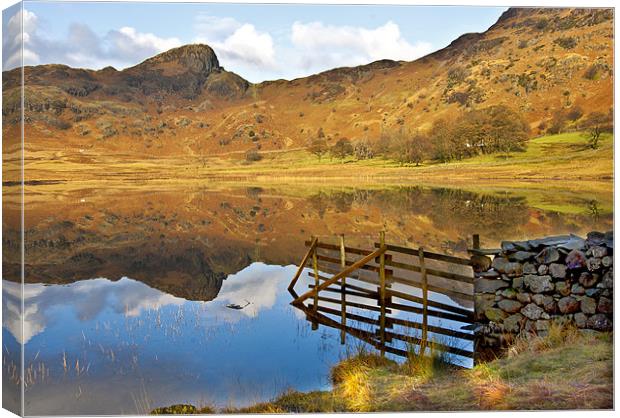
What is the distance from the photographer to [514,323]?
789cm

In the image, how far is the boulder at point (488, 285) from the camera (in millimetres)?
8133

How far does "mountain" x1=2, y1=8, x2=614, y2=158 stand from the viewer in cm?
1086

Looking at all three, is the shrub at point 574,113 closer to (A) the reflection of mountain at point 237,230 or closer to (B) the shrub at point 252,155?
(A) the reflection of mountain at point 237,230

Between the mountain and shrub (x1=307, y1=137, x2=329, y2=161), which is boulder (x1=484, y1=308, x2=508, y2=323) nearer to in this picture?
the mountain

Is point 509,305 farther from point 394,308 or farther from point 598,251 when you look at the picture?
point 394,308

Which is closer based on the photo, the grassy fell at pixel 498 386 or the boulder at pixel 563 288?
the grassy fell at pixel 498 386

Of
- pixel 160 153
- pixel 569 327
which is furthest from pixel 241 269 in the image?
pixel 569 327

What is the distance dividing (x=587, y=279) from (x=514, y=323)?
1.17 meters

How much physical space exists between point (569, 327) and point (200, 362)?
470 centimetres

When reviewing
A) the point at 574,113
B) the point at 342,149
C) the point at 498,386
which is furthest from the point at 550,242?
the point at 342,149

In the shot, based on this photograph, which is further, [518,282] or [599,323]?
[518,282]

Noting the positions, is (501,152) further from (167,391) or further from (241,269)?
(241,269)

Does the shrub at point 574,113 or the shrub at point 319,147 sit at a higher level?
the shrub at point 574,113

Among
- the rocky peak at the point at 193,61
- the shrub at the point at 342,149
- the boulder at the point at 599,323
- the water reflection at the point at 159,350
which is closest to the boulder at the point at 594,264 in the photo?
the boulder at the point at 599,323
